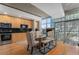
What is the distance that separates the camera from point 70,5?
2.14 metres

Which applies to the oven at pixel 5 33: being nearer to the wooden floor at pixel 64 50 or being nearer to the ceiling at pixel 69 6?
the wooden floor at pixel 64 50

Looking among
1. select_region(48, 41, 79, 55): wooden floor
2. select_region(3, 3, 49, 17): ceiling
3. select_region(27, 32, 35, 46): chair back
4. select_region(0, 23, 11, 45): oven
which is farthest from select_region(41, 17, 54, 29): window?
select_region(0, 23, 11, 45): oven

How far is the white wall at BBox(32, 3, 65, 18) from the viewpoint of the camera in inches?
86.2

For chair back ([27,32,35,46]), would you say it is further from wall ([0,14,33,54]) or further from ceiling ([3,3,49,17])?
ceiling ([3,3,49,17])

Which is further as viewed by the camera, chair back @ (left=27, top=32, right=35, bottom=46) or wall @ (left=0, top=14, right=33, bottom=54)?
chair back @ (left=27, top=32, right=35, bottom=46)

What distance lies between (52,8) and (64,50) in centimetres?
109

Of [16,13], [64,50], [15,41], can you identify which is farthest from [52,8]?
[15,41]

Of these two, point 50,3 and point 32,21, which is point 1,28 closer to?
point 32,21

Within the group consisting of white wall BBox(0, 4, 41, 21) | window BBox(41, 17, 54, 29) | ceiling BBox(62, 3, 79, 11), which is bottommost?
window BBox(41, 17, 54, 29)

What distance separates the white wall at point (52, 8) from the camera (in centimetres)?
219

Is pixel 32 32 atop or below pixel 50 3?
below

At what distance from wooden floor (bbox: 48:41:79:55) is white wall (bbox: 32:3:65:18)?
0.71 meters
